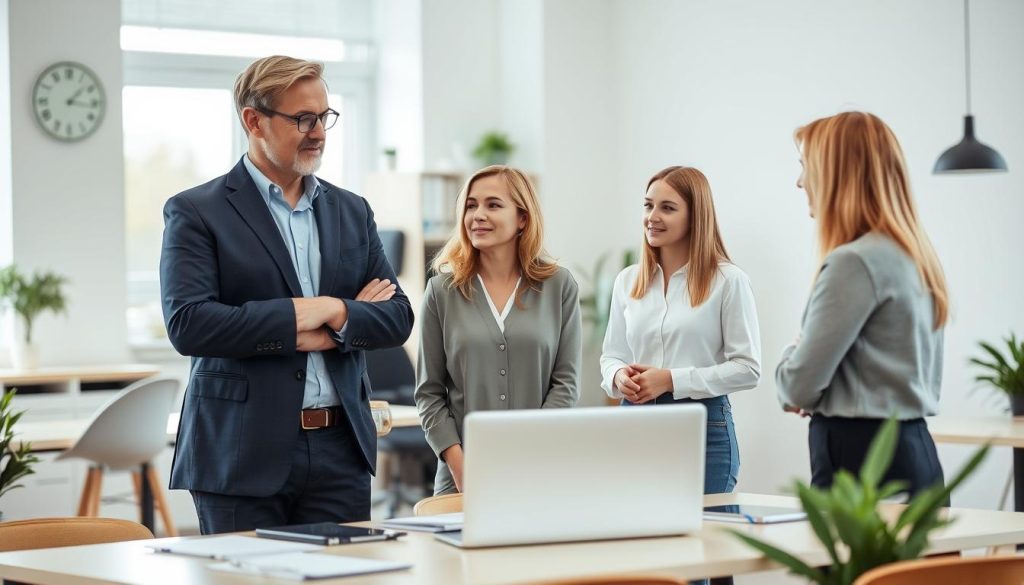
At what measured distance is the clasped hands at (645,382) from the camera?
329 cm

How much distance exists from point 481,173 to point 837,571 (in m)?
1.79

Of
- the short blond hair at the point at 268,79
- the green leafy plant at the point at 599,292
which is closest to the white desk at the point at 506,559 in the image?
the short blond hair at the point at 268,79

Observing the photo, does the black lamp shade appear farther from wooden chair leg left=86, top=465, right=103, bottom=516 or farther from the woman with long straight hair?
wooden chair leg left=86, top=465, right=103, bottom=516

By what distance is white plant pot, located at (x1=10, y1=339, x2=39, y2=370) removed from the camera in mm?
6480

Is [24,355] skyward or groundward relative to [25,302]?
groundward

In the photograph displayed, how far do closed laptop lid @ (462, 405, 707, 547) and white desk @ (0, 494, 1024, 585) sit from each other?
0.11 ft

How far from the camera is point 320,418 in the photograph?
2748mm

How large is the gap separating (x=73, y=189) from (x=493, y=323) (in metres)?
4.33

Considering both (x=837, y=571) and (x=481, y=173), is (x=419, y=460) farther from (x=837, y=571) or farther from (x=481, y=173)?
(x=837, y=571)

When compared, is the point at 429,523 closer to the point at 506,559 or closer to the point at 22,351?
the point at 506,559

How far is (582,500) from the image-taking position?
7.09 ft

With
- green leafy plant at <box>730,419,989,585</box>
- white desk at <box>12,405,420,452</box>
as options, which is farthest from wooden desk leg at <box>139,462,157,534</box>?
green leafy plant at <box>730,419,989,585</box>

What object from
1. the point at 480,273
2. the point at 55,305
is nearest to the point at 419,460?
the point at 55,305

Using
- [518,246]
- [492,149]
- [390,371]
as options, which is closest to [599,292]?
[492,149]
